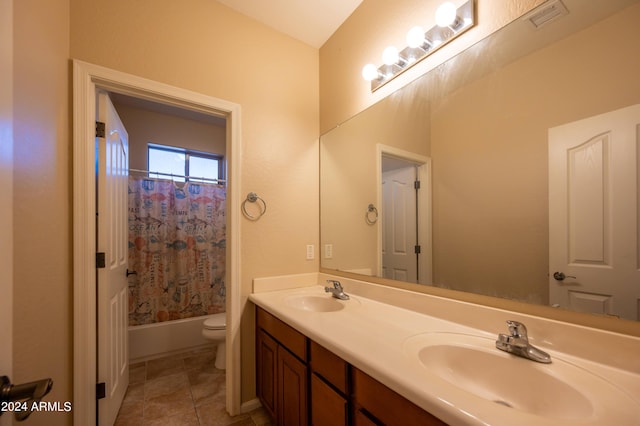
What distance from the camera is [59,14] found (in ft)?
3.83

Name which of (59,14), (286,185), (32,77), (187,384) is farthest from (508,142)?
(187,384)

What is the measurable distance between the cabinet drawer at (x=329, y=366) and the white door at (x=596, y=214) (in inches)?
30.3

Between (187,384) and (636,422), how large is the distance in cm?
240

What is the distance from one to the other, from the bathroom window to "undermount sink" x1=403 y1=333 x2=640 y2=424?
2.79 m

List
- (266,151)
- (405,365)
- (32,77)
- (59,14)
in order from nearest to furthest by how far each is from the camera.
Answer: (405,365)
(32,77)
(59,14)
(266,151)

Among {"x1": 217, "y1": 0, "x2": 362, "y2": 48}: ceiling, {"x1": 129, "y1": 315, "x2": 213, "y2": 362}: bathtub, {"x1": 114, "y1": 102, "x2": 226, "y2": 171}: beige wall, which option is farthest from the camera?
{"x1": 114, "y1": 102, "x2": 226, "y2": 171}: beige wall

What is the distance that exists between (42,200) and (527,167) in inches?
73.6

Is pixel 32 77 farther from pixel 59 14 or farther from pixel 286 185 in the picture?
pixel 286 185

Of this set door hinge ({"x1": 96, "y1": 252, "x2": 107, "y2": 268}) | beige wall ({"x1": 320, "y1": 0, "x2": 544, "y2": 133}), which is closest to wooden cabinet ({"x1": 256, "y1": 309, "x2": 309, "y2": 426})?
door hinge ({"x1": 96, "y1": 252, "x2": 107, "y2": 268})

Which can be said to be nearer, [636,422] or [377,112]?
[636,422]

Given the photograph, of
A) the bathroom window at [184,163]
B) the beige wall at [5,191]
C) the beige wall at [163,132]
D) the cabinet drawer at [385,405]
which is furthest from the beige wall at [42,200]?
the beige wall at [163,132]

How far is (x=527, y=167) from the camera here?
3.18 ft

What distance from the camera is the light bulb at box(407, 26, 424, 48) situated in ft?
4.12

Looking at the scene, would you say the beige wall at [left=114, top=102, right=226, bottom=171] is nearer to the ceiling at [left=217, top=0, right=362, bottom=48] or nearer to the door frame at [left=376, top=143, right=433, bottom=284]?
the ceiling at [left=217, top=0, right=362, bottom=48]
